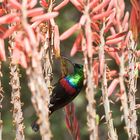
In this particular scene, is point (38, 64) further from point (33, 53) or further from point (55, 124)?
point (55, 124)

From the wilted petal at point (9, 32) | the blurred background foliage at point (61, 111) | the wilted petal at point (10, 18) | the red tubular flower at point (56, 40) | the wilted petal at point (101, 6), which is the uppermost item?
the wilted petal at point (101, 6)

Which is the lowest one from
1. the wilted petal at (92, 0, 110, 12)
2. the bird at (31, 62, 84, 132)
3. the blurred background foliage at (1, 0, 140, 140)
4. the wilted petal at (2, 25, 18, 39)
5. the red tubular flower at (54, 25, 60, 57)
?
the blurred background foliage at (1, 0, 140, 140)

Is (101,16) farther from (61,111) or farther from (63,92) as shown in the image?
(61,111)

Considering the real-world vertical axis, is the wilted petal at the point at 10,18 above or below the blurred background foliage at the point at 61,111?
above

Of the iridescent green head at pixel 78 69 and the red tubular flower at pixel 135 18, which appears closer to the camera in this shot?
the red tubular flower at pixel 135 18

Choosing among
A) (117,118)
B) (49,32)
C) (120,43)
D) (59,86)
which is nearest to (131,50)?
(120,43)

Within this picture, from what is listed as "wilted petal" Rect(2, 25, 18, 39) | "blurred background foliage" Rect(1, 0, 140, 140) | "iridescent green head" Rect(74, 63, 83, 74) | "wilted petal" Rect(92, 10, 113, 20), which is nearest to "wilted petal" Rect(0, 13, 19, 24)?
"wilted petal" Rect(2, 25, 18, 39)

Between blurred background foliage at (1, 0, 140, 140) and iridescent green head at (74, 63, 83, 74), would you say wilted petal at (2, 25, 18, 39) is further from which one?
blurred background foliage at (1, 0, 140, 140)

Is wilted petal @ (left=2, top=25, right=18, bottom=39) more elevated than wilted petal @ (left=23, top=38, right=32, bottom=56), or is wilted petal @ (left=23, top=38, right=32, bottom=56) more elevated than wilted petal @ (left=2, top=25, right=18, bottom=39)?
wilted petal @ (left=2, top=25, right=18, bottom=39)

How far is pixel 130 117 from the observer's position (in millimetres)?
866

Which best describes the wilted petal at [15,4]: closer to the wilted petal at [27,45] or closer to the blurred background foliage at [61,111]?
the wilted petal at [27,45]

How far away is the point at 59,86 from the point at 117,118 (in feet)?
11.7

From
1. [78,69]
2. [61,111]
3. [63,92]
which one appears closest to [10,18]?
[63,92]

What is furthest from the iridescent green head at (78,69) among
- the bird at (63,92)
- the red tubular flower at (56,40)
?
the red tubular flower at (56,40)
